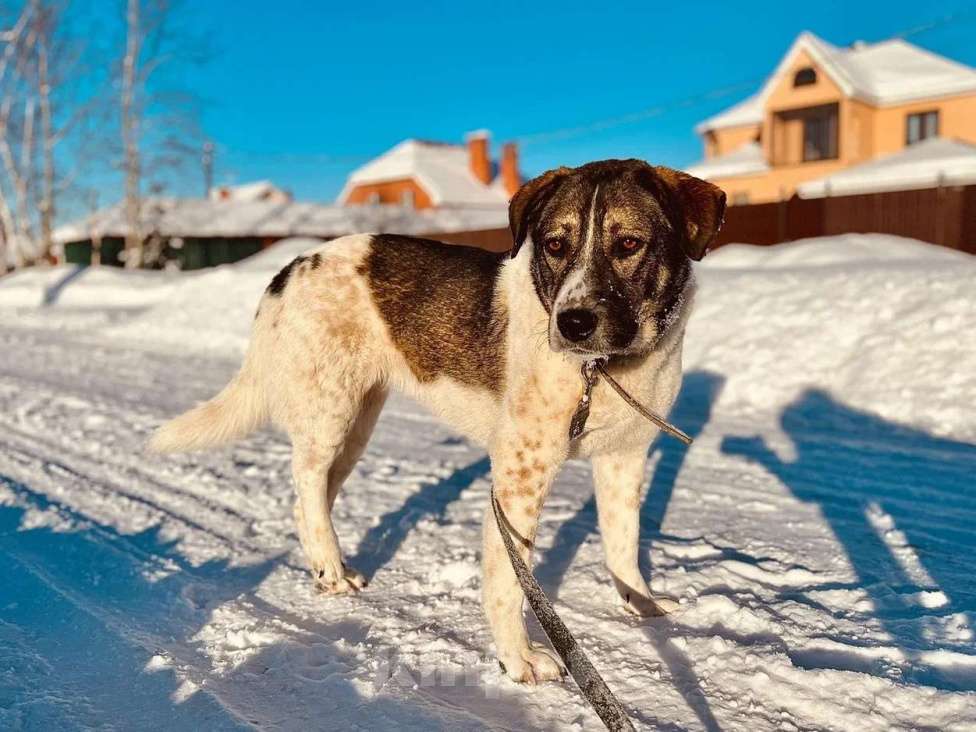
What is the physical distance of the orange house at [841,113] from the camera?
27.5 meters

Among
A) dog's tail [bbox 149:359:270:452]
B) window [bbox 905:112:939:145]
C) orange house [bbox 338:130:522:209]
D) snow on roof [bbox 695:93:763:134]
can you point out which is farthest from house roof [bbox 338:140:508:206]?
dog's tail [bbox 149:359:270:452]

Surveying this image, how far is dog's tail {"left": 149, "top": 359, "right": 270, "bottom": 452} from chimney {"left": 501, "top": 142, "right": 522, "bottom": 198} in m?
44.5

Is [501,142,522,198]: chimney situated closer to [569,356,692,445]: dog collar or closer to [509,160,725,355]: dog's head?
[509,160,725,355]: dog's head

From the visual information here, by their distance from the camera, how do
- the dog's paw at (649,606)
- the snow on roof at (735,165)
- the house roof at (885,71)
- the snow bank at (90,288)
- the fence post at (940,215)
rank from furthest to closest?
1. the snow on roof at (735,165)
2. the house roof at (885,71)
3. the snow bank at (90,288)
4. the fence post at (940,215)
5. the dog's paw at (649,606)

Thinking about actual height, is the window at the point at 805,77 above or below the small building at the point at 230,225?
above

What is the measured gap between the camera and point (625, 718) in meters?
1.91

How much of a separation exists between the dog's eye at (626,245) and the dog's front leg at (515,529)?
0.78m

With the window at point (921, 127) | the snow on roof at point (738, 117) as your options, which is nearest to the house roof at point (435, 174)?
the snow on roof at point (738, 117)

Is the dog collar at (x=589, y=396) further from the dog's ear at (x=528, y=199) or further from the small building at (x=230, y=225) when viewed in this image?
the small building at (x=230, y=225)

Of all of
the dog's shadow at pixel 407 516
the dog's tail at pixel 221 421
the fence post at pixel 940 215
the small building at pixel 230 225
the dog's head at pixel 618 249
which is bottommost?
the dog's shadow at pixel 407 516

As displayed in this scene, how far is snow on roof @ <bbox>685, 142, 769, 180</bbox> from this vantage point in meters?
30.3

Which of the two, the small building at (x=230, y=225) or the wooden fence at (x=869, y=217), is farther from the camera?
the small building at (x=230, y=225)

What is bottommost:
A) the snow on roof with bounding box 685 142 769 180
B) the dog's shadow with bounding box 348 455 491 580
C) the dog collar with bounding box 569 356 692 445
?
the dog's shadow with bounding box 348 455 491 580

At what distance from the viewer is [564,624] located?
2.48 metres
